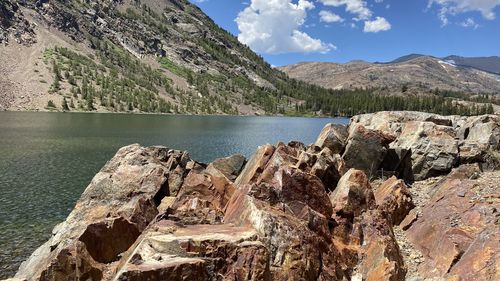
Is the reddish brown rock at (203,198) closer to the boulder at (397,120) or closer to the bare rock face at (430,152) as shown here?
the bare rock face at (430,152)

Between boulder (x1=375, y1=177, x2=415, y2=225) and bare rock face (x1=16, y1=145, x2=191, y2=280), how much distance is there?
12545 mm

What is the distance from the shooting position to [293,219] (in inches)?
624

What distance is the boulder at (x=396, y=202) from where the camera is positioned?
73.7 ft

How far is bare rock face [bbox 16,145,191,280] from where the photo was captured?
1695 centimetres

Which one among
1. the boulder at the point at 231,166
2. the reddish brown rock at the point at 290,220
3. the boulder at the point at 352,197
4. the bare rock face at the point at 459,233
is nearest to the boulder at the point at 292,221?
the reddish brown rock at the point at 290,220

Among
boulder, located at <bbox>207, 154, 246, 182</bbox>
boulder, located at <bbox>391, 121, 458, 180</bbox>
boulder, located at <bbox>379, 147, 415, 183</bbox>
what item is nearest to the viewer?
boulder, located at <bbox>391, 121, 458, 180</bbox>

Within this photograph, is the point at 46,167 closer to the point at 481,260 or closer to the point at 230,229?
the point at 230,229

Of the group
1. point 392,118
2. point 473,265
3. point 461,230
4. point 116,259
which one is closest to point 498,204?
point 461,230

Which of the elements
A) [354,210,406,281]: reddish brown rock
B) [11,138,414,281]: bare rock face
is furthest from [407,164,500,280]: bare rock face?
[11,138,414,281]: bare rock face

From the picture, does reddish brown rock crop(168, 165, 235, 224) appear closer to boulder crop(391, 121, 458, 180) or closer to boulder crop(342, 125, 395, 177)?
boulder crop(342, 125, 395, 177)

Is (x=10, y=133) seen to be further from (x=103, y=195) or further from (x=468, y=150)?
(x=468, y=150)

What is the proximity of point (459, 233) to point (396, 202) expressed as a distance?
5836mm

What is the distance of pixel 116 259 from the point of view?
18.5m

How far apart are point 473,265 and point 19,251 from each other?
2422cm
